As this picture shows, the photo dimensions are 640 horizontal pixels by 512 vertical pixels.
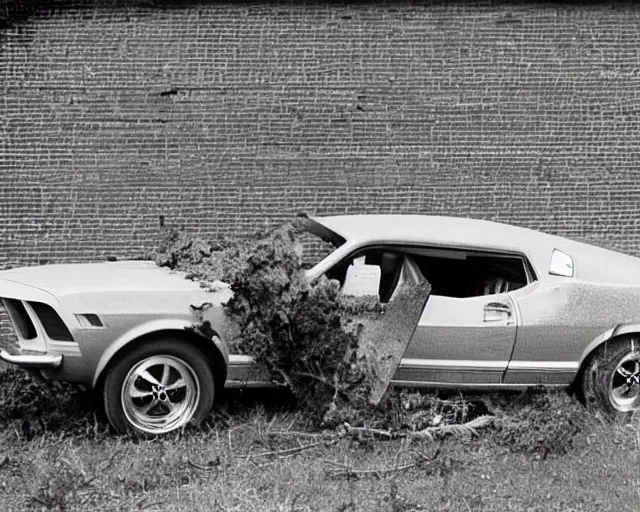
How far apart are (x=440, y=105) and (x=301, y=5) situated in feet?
5.56

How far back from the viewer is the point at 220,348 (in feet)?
22.0

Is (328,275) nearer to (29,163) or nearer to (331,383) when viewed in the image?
(331,383)

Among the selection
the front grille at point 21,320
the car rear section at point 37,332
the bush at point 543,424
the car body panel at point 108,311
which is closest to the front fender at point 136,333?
the car body panel at point 108,311

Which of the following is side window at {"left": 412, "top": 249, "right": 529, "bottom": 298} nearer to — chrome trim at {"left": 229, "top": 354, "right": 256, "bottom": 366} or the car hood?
chrome trim at {"left": 229, "top": 354, "right": 256, "bottom": 366}

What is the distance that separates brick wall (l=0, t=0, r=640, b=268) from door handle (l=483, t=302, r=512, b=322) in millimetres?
3116

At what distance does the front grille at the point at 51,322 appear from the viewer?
6.56 metres

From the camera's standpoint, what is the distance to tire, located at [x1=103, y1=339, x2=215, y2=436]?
6.52m

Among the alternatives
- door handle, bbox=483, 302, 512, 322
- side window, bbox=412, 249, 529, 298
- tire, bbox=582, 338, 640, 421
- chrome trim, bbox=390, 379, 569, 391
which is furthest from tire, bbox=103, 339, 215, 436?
tire, bbox=582, 338, 640, 421

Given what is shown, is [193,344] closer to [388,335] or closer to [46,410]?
[46,410]

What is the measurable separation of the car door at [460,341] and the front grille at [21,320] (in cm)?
244

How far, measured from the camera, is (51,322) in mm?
6613

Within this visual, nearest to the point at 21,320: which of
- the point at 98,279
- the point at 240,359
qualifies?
the point at 98,279

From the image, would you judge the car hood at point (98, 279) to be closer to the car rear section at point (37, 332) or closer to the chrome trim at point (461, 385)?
the car rear section at point (37, 332)

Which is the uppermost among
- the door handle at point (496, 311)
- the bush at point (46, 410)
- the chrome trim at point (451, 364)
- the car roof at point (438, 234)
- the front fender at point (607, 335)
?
the car roof at point (438, 234)
